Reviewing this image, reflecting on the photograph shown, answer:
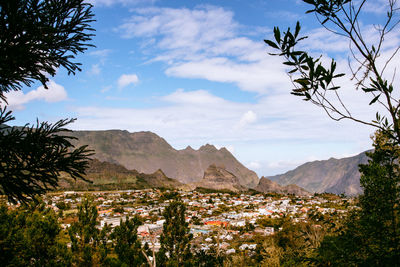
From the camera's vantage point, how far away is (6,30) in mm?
4480

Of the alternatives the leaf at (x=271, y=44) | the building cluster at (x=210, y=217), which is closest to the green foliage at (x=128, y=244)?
the building cluster at (x=210, y=217)

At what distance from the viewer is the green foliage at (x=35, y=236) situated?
14.1 m

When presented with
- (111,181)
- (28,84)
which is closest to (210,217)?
(28,84)

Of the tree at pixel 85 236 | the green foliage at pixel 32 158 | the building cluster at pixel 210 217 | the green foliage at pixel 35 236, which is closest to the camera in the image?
the green foliage at pixel 32 158

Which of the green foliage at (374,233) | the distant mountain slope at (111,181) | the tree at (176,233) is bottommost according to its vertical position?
the distant mountain slope at (111,181)

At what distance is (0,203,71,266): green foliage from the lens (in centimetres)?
1410

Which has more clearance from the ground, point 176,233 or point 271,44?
point 271,44

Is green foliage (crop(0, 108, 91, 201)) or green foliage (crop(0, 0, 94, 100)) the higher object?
green foliage (crop(0, 0, 94, 100))

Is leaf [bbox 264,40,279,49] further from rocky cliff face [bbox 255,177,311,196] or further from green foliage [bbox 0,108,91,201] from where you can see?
rocky cliff face [bbox 255,177,311,196]

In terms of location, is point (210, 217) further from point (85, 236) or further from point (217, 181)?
point (217, 181)

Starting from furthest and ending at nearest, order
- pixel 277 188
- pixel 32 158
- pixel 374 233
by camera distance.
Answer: pixel 277 188
pixel 32 158
pixel 374 233

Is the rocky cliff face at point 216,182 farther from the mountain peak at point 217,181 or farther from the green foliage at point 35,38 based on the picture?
the green foliage at point 35,38

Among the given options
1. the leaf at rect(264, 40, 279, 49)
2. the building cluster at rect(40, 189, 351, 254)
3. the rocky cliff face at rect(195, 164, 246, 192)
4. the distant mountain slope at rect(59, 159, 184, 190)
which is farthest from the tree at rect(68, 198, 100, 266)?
the rocky cliff face at rect(195, 164, 246, 192)

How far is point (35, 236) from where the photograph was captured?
16.8 metres
